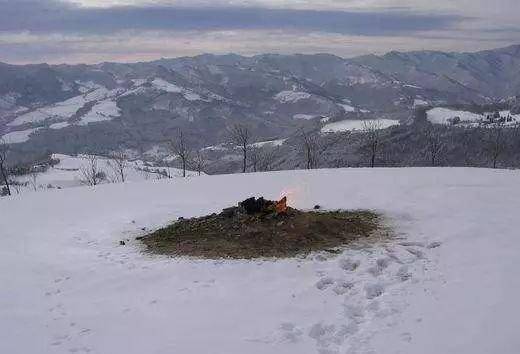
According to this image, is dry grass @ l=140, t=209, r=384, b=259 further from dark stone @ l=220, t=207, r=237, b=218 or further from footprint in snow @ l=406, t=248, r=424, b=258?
footprint in snow @ l=406, t=248, r=424, b=258

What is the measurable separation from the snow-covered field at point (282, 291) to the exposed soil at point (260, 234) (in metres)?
0.84

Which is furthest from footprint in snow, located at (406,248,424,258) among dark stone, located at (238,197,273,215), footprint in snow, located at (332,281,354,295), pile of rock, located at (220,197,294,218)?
dark stone, located at (238,197,273,215)

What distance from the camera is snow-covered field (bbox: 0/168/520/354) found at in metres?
11.7

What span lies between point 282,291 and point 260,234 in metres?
4.43

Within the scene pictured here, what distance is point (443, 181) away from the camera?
2928 cm

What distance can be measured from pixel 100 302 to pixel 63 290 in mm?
1925

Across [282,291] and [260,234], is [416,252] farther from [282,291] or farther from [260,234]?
[260,234]

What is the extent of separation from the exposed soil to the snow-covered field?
84 cm

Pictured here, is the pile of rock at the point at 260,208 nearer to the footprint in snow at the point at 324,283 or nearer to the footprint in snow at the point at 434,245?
the footprint in snow at the point at 324,283

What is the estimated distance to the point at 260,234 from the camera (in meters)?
18.7

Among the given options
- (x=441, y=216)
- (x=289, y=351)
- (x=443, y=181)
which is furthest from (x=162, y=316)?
(x=443, y=181)

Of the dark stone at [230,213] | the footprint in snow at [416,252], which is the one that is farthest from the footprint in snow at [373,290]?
the dark stone at [230,213]

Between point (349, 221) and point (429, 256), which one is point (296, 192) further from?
point (429, 256)

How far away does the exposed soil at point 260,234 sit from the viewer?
1775 centimetres
